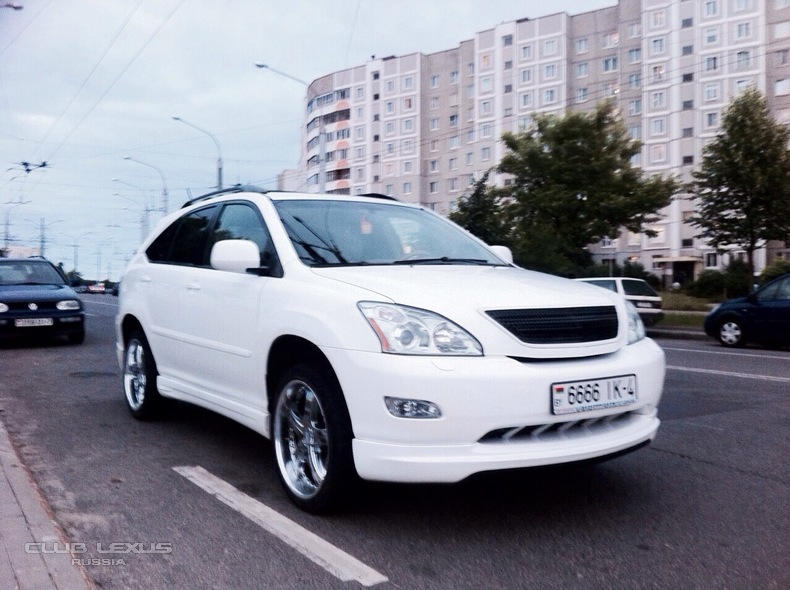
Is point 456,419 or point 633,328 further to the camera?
point 633,328

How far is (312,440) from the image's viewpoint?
3855mm

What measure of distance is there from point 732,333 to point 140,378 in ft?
38.3

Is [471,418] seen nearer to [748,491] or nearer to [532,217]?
[748,491]

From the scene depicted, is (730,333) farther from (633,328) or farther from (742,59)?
(742,59)

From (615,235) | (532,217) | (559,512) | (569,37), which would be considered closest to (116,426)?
(559,512)

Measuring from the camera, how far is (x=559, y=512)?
3834mm

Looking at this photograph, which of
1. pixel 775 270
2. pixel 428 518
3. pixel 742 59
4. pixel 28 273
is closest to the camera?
pixel 428 518

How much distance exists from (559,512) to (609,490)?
1.67 feet

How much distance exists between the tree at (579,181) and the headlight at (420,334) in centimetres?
2555

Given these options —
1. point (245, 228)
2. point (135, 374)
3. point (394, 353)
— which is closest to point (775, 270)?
point (135, 374)

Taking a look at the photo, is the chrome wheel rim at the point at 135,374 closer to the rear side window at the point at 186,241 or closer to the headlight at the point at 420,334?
the rear side window at the point at 186,241

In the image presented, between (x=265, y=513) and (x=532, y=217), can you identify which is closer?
(x=265, y=513)

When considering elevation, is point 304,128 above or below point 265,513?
above

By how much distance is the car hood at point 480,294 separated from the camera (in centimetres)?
348
